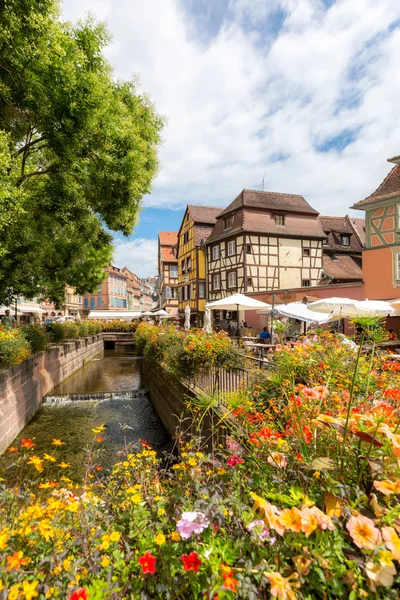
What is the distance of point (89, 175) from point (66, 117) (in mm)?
1732

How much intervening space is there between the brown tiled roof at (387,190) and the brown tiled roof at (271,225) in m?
8.42

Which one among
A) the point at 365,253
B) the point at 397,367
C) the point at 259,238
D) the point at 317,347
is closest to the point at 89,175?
the point at 317,347

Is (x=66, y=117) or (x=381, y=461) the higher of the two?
(x=66, y=117)

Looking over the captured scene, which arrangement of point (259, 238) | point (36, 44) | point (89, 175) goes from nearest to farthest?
point (36, 44), point (89, 175), point (259, 238)

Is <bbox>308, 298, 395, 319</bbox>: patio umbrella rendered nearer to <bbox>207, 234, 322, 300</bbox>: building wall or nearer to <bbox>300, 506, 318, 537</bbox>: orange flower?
<bbox>300, 506, 318, 537</bbox>: orange flower

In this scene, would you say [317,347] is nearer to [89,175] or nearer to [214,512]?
[214,512]

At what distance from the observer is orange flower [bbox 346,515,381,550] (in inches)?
48.6

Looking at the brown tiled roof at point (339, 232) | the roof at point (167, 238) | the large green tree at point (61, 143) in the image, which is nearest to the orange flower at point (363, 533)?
the large green tree at point (61, 143)

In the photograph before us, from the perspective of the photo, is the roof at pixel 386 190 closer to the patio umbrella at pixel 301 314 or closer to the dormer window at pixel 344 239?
the patio umbrella at pixel 301 314

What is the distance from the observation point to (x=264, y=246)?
88.0 ft

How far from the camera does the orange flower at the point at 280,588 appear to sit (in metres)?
1.14

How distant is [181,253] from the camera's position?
36.1m

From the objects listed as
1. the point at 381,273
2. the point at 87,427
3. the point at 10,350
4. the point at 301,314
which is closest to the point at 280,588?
the point at 10,350

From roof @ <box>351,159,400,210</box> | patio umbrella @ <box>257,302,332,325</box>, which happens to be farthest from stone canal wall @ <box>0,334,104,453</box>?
roof @ <box>351,159,400,210</box>
